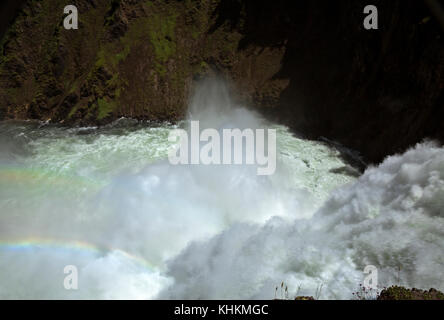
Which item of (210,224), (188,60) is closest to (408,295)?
(210,224)

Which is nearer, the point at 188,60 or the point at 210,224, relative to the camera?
the point at 210,224

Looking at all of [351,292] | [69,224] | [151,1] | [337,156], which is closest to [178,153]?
[69,224]

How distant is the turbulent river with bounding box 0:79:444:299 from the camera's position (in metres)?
7.54

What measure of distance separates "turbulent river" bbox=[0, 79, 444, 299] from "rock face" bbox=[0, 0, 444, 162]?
4.39 metres

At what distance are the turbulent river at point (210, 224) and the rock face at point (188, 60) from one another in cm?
439

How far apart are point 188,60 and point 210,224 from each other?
15.2 metres

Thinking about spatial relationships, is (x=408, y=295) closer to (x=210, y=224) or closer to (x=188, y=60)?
(x=210, y=224)

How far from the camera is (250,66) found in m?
23.2

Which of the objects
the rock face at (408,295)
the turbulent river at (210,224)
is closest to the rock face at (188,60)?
the turbulent river at (210,224)

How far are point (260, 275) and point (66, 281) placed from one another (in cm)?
543

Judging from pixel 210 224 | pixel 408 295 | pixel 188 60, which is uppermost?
pixel 188 60

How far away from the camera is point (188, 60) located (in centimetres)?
2323

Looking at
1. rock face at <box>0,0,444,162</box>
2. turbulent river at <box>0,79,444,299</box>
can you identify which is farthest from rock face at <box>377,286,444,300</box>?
rock face at <box>0,0,444,162</box>
